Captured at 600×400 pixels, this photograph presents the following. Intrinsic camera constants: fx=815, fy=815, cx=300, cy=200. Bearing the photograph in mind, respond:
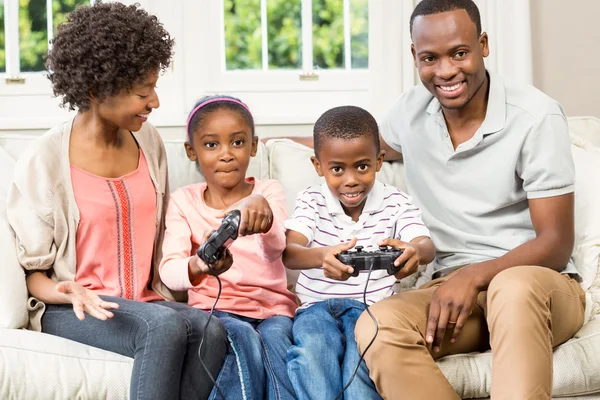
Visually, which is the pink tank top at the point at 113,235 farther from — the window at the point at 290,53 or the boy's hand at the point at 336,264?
the window at the point at 290,53

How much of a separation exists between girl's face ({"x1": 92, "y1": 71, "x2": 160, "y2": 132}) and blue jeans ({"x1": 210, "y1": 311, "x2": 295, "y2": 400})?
540 mm

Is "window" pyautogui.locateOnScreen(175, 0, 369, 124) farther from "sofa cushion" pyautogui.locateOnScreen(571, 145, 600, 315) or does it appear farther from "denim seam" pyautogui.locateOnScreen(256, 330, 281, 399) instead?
"denim seam" pyautogui.locateOnScreen(256, 330, 281, 399)

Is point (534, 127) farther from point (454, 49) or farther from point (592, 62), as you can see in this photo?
point (592, 62)

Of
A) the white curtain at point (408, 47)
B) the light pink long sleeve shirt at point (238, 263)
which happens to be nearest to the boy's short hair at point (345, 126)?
the light pink long sleeve shirt at point (238, 263)

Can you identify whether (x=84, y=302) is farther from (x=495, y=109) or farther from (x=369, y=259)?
(x=495, y=109)

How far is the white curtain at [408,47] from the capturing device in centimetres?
291

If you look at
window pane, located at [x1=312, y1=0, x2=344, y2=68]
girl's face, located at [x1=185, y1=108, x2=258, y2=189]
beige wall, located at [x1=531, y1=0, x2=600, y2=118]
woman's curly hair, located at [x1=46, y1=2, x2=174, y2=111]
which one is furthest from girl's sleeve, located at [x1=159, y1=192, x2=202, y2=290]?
beige wall, located at [x1=531, y1=0, x2=600, y2=118]

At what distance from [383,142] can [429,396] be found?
923 millimetres

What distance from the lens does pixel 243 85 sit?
311 cm

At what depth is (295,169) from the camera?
242 centimetres

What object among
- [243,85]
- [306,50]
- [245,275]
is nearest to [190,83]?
[243,85]

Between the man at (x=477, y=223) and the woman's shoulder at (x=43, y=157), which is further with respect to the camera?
the woman's shoulder at (x=43, y=157)

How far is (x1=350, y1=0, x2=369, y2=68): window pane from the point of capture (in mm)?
3172

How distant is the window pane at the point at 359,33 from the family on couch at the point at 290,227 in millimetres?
1031
